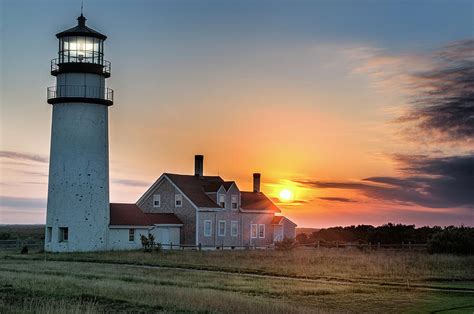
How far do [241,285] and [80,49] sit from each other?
1041 inches

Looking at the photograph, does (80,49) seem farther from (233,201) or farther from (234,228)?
(234,228)

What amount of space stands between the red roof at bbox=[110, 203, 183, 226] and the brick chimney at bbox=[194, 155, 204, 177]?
7.05 meters

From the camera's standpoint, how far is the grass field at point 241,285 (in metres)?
19.4

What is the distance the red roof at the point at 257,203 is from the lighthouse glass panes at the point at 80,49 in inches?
826

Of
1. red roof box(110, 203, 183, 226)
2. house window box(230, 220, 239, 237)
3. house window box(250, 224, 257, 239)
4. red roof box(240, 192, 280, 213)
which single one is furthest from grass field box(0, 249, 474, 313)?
red roof box(240, 192, 280, 213)

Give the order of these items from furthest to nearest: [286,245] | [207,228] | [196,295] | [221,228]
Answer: [221,228]
[207,228]
[286,245]
[196,295]

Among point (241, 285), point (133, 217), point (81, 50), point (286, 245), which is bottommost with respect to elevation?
point (241, 285)

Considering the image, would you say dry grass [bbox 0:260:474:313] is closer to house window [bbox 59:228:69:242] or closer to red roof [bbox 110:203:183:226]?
house window [bbox 59:228:69:242]

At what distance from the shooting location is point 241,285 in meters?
25.8

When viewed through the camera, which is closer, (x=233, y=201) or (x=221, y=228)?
(x=221, y=228)

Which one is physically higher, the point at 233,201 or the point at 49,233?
the point at 233,201

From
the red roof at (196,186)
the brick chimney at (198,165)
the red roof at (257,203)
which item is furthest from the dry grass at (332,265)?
the red roof at (257,203)

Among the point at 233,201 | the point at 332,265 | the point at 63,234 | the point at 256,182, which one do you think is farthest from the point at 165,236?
the point at 332,265

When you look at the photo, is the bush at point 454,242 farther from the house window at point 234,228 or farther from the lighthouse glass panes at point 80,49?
the lighthouse glass panes at point 80,49
